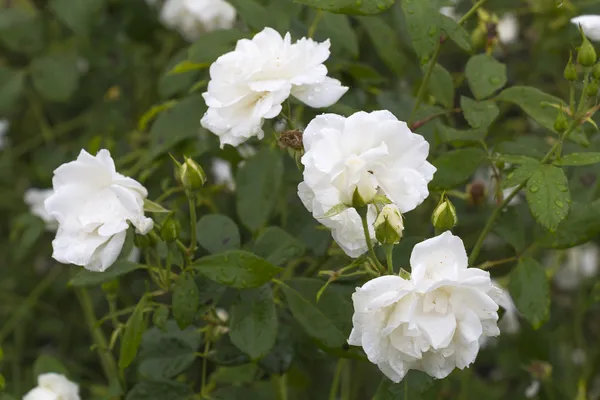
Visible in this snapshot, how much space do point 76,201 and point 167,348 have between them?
0.28m

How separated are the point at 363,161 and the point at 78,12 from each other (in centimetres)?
96

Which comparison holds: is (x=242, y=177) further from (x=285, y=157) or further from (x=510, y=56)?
(x=510, y=56)

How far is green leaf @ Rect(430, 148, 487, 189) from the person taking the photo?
917 mm

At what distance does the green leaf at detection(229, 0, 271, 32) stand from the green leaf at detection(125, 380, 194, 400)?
19.5 inches

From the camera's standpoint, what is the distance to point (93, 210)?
2.83 ft

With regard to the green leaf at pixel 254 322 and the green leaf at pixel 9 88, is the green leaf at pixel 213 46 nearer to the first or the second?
the green leaf at pixel 254 322

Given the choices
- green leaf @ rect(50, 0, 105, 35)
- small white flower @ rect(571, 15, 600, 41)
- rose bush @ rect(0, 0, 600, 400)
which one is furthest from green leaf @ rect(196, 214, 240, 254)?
green leaf @ rect(50, 0, 105, 35)

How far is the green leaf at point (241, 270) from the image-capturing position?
0.86 m

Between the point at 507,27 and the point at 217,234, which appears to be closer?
the point at 217,234

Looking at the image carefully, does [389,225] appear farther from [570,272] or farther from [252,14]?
[570,272]

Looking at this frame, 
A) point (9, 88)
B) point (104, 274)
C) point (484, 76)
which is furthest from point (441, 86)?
point (9, 88)

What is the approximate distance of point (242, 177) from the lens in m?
1.06

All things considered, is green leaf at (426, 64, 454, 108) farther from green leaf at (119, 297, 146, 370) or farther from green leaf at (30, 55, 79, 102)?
green leaf at (30, 55, 79, 102)

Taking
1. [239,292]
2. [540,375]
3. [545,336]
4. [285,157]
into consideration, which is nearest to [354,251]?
[239,292]
